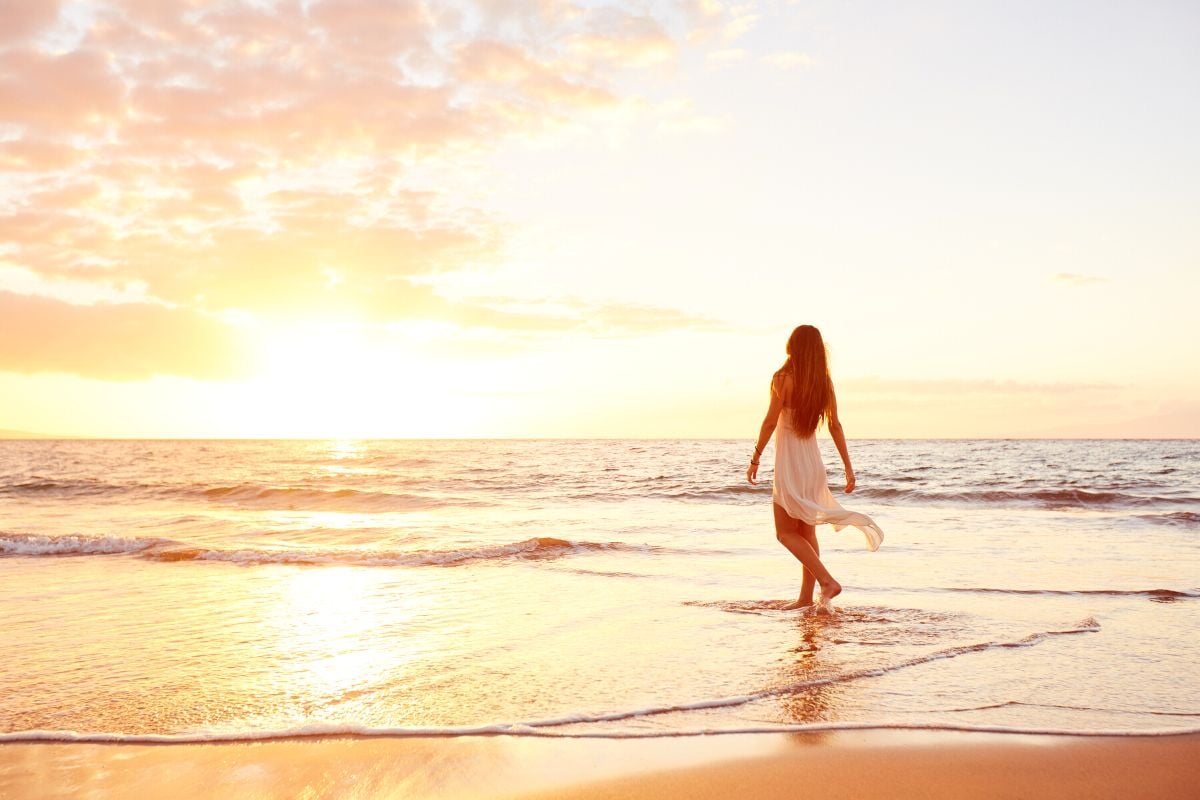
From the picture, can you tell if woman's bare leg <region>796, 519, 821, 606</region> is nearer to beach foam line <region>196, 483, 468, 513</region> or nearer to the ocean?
the ocean

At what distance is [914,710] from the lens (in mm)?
4305

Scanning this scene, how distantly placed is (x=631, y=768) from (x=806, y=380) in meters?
4.31

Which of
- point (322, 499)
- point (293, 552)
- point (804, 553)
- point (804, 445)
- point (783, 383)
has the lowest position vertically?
point (322, 499)

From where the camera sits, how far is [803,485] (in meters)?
7.14

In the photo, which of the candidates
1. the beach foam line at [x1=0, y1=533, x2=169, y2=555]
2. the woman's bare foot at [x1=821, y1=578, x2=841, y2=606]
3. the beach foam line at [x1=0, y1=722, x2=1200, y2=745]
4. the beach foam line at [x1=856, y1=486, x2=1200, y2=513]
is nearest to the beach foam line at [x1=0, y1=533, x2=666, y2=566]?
the beach foam line at [x1=0, y1=533, x2=169, y2=555]

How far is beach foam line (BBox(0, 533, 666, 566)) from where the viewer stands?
10.8 metres

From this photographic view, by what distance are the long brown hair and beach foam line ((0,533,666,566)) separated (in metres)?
5.05

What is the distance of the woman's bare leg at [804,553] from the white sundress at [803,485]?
0.34 ft

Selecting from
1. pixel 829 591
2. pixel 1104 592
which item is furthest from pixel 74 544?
pixel 1104 592

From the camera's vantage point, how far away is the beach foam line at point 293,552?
10.8 m

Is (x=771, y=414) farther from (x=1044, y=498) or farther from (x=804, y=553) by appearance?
(x=1044, y=498)

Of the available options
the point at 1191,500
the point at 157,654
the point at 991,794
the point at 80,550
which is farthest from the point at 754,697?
the point at 1191,500

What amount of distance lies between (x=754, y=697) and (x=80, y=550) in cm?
1090

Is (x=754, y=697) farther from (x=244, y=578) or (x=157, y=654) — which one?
(x=244, y=578)
